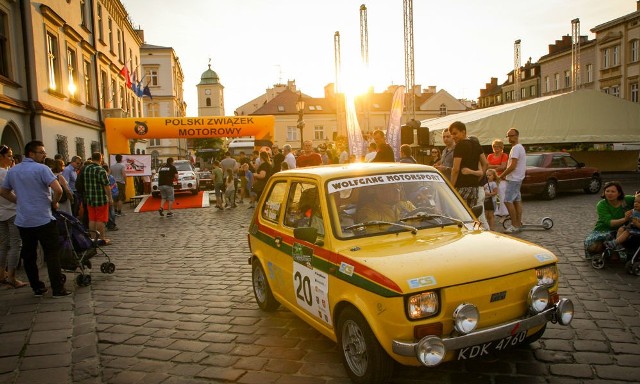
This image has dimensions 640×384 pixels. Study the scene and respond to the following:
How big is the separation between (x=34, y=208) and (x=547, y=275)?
6.10m

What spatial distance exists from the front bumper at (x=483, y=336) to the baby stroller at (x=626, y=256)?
151 inches

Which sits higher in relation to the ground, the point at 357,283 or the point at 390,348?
the point at 357,283

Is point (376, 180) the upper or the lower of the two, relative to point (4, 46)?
lower

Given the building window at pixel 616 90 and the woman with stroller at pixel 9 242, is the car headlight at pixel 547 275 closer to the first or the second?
the woman with stroller at pixel 9 242

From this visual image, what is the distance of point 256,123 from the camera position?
23.6 m

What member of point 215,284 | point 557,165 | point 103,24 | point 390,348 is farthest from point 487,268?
point 103,24

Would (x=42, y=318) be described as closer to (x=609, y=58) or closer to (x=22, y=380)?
(x=22, y=380)

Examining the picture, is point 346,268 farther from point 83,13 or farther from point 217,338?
point 83,13

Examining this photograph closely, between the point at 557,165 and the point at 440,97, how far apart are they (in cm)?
6821

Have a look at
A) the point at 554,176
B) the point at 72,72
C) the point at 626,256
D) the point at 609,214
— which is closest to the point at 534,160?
the point at 554,176

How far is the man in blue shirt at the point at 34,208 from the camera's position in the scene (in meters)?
6.62

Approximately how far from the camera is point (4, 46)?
15.2 metres

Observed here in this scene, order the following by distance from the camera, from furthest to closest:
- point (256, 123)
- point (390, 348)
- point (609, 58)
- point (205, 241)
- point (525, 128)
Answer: point (609, 58) < point (256, 123) < point (525, 128) < point (205, 241) < point (390, 348)

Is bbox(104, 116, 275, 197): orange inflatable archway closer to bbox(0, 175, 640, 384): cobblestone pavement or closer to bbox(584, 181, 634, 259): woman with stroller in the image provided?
bbox(0, 175, 640, 384): cobblestone pavement
